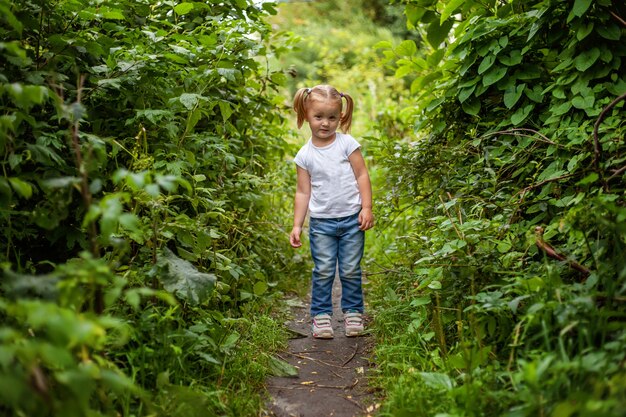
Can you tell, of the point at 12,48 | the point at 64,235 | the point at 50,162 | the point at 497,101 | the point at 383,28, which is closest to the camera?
the point at 12,48

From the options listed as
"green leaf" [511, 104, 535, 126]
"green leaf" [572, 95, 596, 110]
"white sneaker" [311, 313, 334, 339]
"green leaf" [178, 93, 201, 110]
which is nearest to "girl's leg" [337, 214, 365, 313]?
"white sneaker" [311, 313, 334, 339]

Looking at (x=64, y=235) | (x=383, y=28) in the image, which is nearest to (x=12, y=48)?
(x=64, y=235)

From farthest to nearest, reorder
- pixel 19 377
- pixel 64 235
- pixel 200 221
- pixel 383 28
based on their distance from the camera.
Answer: pixel 383 28 < pixel 200 221 < pixel 64 235 < pixel 19 377

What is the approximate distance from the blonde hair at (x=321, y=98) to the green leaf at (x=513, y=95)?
36.8 inches

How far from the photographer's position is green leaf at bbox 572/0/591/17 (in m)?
2.56

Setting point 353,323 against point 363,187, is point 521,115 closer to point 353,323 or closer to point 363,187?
point 363,187

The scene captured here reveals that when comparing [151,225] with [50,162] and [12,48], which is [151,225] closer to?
[50,162]

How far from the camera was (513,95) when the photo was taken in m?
3.01

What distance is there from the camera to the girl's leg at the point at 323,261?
3.46 meters

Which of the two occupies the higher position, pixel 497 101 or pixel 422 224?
pixel 497 101

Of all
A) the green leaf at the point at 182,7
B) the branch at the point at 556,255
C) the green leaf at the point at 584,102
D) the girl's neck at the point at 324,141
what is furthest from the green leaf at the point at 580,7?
the green leaf at the point at 182,7

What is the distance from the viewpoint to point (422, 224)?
337 cm

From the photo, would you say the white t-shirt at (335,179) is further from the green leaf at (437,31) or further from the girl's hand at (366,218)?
the green leaf at (437,31)

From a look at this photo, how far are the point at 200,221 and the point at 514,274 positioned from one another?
4.90 feet
